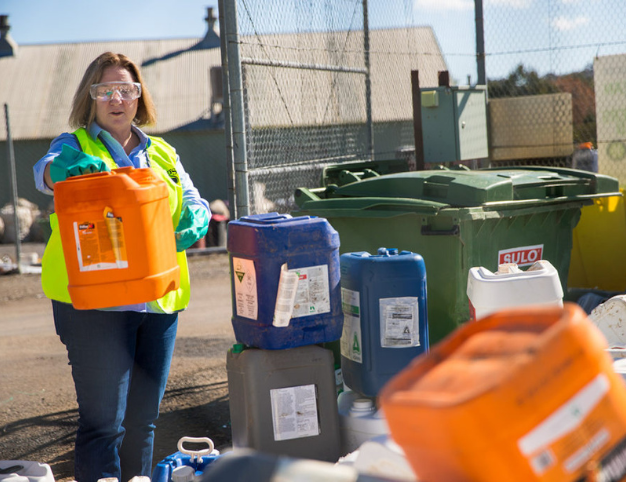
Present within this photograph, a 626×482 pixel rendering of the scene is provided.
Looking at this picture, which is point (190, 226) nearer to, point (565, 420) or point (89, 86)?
point (89, 86)

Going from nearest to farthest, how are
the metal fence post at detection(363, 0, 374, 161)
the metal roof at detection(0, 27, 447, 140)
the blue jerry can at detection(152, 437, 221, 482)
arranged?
1. the blue jerry can at detection(152, 437, 221, 482)
2. the metal fence post at detection(363, 0, 374, 161)
3. the metal roof at detection(0, 27, 447, 140)

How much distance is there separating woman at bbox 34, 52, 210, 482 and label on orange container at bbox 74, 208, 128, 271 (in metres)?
0.24

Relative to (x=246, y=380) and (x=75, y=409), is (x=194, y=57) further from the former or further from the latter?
(x=246, y=380)

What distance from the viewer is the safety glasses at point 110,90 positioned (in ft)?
9.50

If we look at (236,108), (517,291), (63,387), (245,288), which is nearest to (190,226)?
(245,288)

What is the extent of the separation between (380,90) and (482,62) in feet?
3.43

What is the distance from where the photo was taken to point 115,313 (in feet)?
9.07

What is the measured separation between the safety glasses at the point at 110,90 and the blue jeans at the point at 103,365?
88cm

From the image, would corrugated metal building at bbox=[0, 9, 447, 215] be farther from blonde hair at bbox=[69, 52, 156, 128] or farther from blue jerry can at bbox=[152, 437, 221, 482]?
blue jerry can at bbox=[152, 437, 221, 482]

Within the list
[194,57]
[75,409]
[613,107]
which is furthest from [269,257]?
[194,57]

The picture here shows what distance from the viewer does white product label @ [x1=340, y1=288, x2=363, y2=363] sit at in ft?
9.75

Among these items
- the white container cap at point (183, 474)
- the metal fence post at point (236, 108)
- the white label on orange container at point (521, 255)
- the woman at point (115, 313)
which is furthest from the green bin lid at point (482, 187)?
the white container cap at point (183, 474)

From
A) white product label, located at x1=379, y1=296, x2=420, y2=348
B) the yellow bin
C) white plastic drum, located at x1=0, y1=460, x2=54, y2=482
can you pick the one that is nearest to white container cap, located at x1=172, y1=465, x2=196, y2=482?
white plastic drum, located at x1=0, y1=460, x2=54, y2=482

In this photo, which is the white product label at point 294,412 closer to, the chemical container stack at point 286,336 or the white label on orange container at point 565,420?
the chemical container stack at point 286,336
